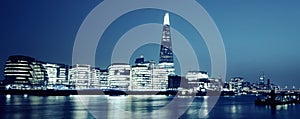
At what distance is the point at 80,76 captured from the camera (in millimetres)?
135875

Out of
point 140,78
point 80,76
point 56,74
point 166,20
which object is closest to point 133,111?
point 56,74

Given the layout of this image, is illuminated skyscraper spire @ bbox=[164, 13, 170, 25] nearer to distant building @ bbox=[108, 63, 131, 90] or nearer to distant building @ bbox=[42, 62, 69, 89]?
distant building @ bbox=[108, 63, 131, 90]

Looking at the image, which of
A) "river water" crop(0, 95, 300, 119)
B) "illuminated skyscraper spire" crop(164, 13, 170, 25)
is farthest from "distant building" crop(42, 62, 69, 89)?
"river water" crop(0, 95, 300, 119)

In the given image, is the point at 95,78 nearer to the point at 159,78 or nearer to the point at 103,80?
the point at 103,80

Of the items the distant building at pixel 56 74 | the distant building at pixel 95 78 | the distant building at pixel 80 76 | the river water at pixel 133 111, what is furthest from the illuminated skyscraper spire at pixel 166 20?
the river water at pixel 133 111

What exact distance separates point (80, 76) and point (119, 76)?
14019 millimetres

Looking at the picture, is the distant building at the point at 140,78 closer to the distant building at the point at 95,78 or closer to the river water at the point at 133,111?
the distant building at the point at 95,78

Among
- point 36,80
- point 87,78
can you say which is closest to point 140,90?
point 87,78

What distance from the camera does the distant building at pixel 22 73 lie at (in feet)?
364

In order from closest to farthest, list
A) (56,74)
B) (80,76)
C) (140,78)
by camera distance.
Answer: (56,74), (80,76), (140,78)

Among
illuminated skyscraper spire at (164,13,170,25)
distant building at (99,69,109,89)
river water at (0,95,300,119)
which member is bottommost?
river water at (0,95,300,119)

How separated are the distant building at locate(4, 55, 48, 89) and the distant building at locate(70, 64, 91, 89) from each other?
15.0 metres

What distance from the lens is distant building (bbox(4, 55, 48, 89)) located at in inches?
4368

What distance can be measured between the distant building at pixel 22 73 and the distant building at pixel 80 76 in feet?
49.1
